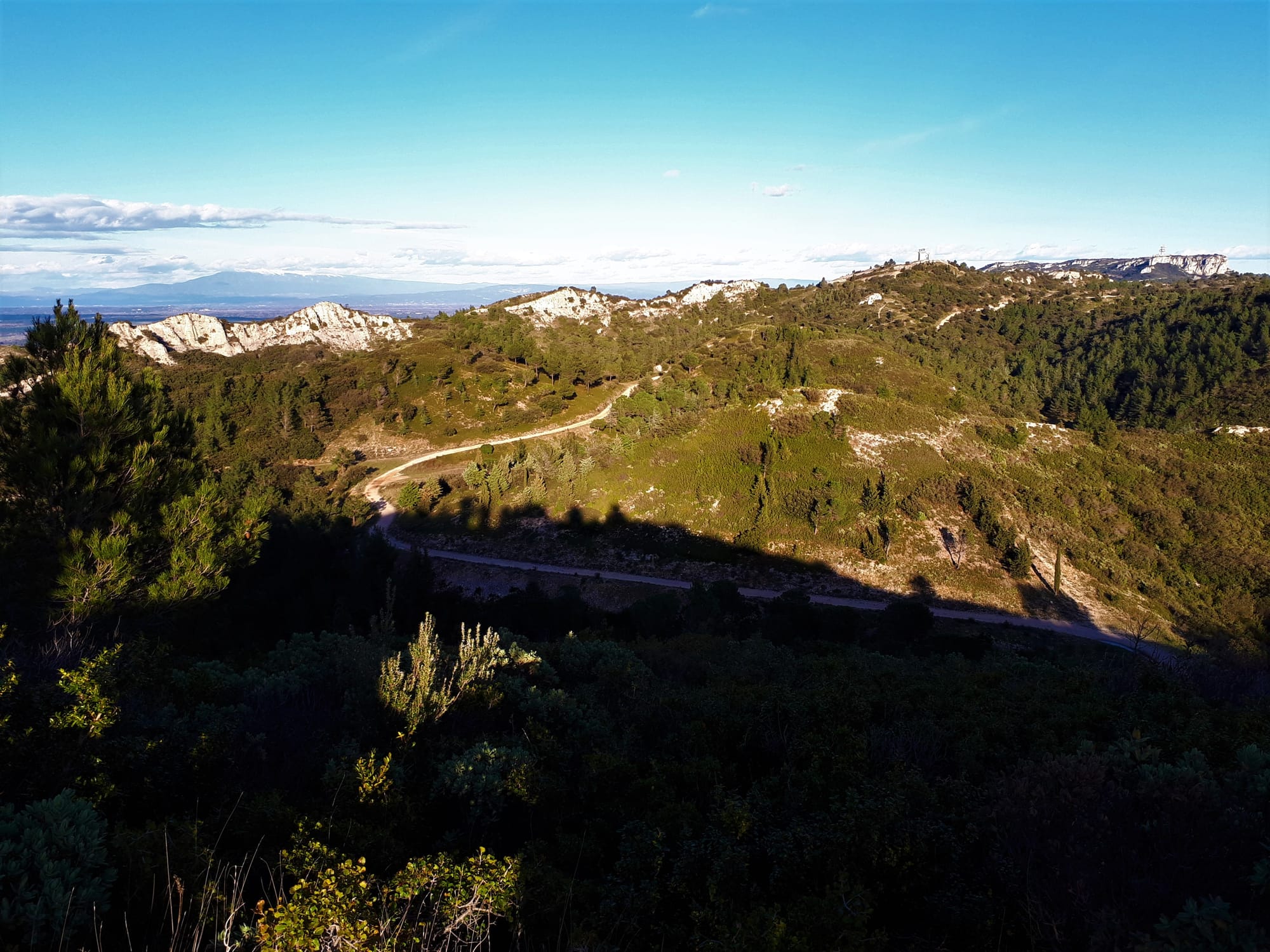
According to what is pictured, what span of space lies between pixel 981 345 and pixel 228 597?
8194 centimetres

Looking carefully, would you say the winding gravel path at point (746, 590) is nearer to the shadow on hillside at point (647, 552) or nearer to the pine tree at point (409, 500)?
the shadow on hillside at point (647, 552)

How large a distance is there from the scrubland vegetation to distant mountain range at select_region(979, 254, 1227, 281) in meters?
140

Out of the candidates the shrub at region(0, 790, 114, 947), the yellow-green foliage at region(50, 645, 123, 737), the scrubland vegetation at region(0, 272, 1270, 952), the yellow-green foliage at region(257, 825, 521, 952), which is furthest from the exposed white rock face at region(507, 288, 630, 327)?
the yellow-green foliage at region(257, 825, 521, 952)

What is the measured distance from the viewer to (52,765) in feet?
18.2

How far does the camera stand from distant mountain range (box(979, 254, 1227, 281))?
14425 cm

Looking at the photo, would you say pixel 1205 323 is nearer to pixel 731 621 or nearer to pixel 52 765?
pixel 731 621

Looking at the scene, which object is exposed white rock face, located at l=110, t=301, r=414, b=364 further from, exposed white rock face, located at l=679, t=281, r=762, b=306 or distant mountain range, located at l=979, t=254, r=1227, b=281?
distant mountain range, located at l=979, t=254, r=1227, b=281

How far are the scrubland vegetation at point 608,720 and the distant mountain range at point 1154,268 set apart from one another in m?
140

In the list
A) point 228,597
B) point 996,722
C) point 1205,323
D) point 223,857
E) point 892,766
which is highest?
point 1205,323

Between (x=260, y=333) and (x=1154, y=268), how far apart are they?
192937mm

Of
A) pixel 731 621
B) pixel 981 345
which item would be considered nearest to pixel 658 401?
pixel 731 621

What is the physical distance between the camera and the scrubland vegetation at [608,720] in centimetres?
424

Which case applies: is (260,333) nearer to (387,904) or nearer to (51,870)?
(51,870)

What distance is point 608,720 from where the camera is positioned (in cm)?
930
